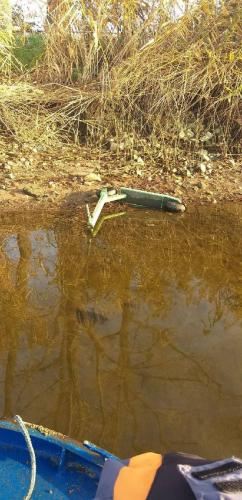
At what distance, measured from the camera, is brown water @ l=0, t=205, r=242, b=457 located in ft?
9.61

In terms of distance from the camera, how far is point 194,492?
1444mm

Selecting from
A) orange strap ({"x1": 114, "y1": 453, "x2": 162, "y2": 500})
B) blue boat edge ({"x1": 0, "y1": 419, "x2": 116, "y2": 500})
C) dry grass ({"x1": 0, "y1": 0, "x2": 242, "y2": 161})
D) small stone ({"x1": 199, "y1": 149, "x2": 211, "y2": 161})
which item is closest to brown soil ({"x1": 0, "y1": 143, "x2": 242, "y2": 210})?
small stone ({"x1": 199, "y1": 149, "x2": 211, "y2": 161})

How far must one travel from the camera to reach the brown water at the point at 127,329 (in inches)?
115

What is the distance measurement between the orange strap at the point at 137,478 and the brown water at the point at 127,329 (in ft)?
3.66

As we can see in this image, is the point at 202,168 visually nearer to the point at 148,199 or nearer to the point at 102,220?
the point at 148,199

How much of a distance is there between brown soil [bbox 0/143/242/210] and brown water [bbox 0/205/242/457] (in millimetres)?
415

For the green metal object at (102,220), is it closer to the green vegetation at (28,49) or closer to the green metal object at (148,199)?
the green metal object at (148,199)

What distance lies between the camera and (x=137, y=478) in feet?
5.29

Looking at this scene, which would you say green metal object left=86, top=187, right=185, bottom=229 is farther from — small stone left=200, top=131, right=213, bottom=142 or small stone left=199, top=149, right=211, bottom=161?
small stone left=200, top=131, right=213, bottom=142

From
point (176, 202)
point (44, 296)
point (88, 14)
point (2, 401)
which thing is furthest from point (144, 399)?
point (88, 14)

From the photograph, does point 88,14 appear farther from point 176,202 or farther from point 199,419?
point 199,419

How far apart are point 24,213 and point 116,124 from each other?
2069 mm

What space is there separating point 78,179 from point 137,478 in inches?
192

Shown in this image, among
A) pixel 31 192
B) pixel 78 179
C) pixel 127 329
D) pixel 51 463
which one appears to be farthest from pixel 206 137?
pixel 51 463
